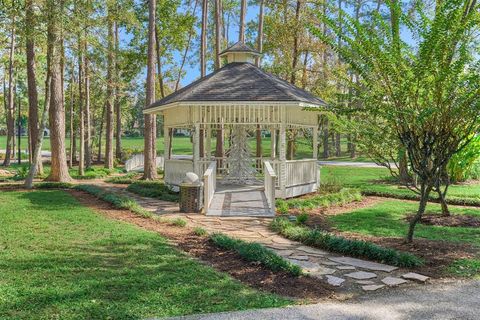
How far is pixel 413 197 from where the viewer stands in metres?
12.6

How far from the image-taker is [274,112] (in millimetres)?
12625

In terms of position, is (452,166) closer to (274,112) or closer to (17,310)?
(274,112)

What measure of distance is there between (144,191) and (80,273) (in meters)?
8.31

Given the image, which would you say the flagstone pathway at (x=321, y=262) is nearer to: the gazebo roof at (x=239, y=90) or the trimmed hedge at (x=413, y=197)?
the gazebo roof at (x=239, y=90)

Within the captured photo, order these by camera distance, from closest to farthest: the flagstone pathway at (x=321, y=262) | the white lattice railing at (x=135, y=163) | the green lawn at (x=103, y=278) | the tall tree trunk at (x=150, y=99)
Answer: the green lawn at (x=103, y=278) < the flagstone pathway at (x=321, y=262) < the tall tree trunk at (x=150, y=99) < the white lattice railing at (x=135, y=163)

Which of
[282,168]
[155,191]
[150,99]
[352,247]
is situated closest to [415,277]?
[352,247]

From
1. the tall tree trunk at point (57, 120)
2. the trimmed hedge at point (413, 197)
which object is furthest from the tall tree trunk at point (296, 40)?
the tall tree trunk at point (57, 120)

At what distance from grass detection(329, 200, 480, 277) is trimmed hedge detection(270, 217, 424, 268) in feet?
1.82

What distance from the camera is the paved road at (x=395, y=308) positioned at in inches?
153

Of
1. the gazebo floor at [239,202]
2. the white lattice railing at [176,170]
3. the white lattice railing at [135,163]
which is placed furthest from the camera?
the white lattice railing at [135,163]

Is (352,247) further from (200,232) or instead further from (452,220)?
(452,220)

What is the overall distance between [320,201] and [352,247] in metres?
5.01

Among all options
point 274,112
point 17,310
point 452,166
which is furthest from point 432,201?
point 17,310

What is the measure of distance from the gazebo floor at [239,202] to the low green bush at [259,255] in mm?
2802
